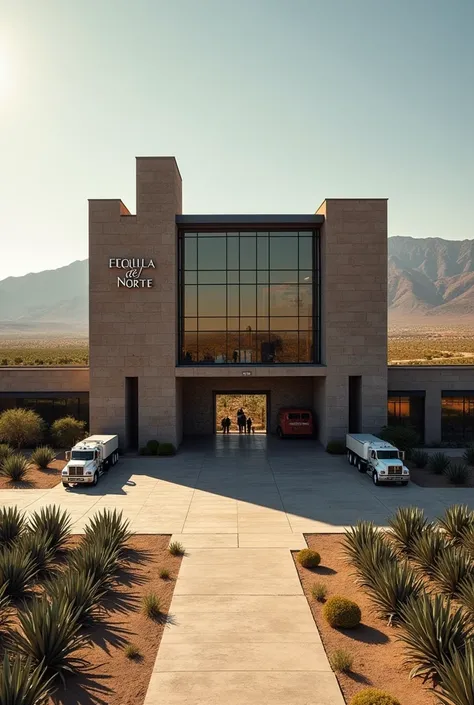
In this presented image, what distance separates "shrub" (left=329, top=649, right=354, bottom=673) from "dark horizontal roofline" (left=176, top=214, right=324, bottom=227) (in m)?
25.5

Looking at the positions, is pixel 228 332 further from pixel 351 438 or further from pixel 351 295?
pixel 351 438

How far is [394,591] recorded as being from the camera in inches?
502

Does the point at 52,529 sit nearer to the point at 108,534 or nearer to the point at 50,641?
the point at 108,534

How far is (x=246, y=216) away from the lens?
3291 centimetres

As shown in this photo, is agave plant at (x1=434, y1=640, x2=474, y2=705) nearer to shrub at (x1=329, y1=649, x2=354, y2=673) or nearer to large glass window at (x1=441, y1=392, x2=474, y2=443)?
shrub at (x1=329, y1=649, x2=354, y2=673)

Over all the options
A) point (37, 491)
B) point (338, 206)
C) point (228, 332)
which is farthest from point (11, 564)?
point (338, 206)

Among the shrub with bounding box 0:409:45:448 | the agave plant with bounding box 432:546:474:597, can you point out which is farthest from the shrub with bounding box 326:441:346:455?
the agave plant with bounding box 432:546:474:597

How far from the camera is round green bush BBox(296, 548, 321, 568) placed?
52.3 feet

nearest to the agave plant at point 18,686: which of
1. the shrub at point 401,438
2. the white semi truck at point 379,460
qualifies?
the white semi truck at point 379,460

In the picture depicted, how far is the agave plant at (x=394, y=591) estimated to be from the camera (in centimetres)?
1273

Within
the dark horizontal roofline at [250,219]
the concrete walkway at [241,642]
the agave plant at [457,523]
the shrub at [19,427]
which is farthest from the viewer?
the dark horizontal roofline at [250,219]

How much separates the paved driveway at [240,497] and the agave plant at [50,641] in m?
7.29

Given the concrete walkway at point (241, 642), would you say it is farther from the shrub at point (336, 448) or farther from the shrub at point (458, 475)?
the shrub at point (336, 448)

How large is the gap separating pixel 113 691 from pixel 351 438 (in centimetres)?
2081
